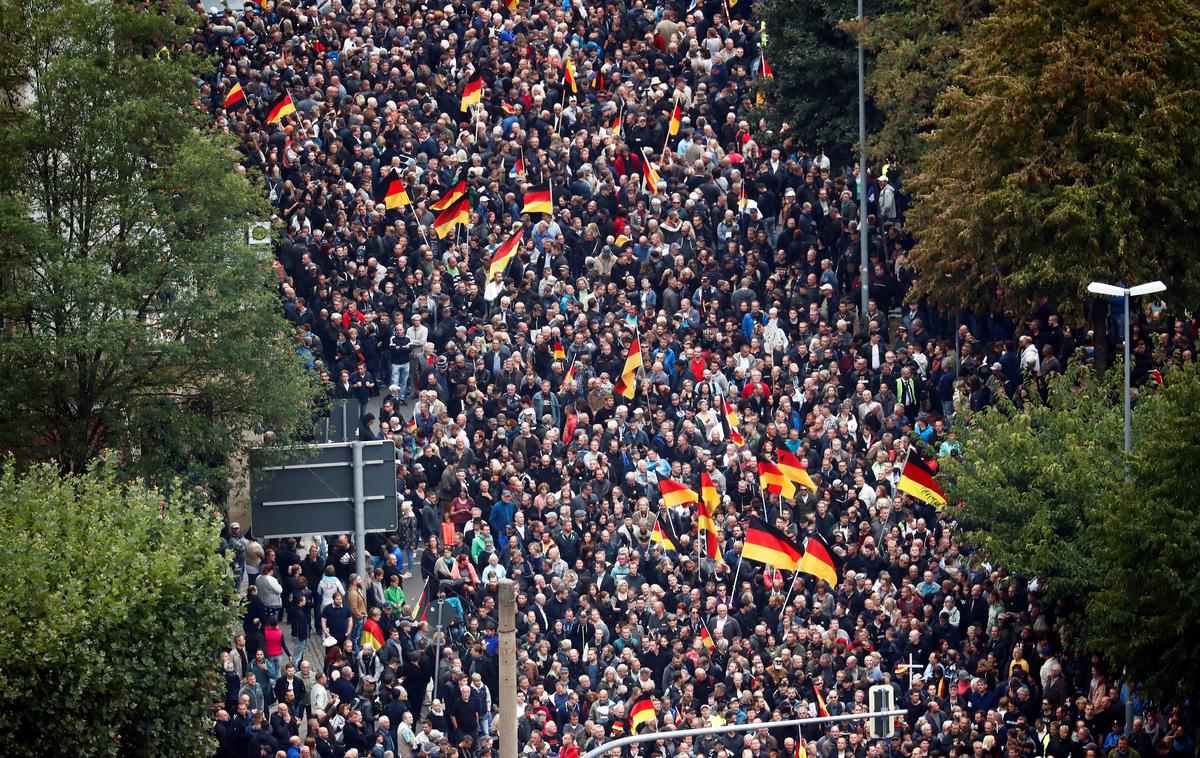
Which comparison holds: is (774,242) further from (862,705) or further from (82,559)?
(82,559)

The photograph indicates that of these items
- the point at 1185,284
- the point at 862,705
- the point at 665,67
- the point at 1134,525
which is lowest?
the point at 862,705

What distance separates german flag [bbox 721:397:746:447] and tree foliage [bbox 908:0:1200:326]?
5.47 metres

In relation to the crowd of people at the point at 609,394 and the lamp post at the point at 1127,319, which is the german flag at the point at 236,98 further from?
the lamp post at the point at 1127,319

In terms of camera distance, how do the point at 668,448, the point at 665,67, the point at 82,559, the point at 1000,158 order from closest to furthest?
the point at 82,559, the point at 668,448, the point at 1000,158, the point at 665,67

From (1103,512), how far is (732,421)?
930 cm

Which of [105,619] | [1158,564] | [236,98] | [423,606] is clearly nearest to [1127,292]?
[1158,564]

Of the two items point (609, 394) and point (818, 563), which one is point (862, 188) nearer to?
point (609, 394)

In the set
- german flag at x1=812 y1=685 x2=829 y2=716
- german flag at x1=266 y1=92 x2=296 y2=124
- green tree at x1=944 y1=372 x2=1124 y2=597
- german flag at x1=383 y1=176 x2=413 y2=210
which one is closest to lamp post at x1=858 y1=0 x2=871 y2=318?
green tree at x1=944 y1=372 x2=1124 y2=597

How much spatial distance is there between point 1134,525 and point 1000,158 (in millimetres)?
13042

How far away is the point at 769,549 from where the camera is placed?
44906 mm

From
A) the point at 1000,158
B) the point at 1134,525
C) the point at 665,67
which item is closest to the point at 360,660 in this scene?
the point at 1134,525

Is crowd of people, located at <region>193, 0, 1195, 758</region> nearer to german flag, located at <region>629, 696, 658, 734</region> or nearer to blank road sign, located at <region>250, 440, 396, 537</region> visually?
german flag, located at <region>629, 696, 658, 734</region>

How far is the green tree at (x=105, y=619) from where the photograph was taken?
35.7 m

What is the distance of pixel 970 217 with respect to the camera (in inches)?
2047
